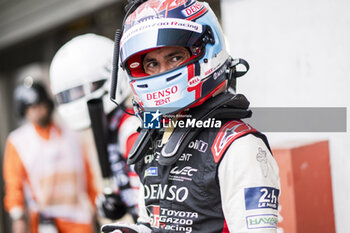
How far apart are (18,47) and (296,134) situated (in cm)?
478

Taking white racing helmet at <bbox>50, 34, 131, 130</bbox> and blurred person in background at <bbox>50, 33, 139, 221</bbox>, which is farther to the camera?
white racing helmet at <bbox>50, 34, 131, 130</bbox>

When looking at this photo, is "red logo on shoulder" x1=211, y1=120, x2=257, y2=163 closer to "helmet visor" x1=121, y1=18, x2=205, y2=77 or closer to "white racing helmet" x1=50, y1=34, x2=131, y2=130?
"helmet visor" x1=121, y1=18, x2=205, y2=77

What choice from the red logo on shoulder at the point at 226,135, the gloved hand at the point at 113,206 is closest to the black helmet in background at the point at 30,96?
the gloved hand at the point at 113,206

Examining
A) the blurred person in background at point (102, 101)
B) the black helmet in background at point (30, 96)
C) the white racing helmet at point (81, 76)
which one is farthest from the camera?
the black helmet in background at point (30, 96)

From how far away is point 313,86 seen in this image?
1.79 metres

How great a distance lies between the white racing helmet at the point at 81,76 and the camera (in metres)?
2.75

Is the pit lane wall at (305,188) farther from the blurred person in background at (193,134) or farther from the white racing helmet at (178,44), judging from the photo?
the white racing helmet at (178,44)

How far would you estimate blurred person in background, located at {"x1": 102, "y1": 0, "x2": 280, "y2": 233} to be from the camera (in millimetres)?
1331

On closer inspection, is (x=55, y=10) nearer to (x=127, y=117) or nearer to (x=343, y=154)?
(x=127, y=117)

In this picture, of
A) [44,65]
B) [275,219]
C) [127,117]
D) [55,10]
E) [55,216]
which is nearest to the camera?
[275,219]

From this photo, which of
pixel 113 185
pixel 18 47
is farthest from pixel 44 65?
pixel 113 185

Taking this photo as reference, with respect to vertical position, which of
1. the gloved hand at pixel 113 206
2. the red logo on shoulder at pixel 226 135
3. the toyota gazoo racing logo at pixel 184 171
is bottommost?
the gloved hand at pixel 113 206

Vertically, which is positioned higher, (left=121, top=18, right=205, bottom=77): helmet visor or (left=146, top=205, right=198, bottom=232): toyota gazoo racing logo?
(left=121, top=18, right=205, bottom=77): helmet visor

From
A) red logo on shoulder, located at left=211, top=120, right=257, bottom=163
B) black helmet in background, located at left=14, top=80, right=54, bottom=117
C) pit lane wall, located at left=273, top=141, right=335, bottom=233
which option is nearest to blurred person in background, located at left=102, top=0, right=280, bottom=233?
red logo on shoulder, located at left=211, top=120, right=257, bottom=163
